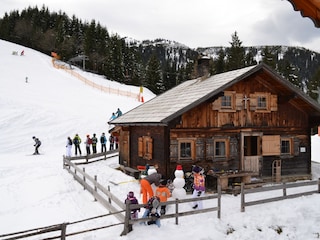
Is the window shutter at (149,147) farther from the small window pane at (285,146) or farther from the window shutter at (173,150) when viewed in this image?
the small window pane at (285,146)

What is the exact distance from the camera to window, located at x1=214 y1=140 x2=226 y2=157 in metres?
15.7

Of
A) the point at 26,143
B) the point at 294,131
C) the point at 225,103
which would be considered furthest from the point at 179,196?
the point at 26,143

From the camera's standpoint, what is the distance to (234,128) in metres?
16.1

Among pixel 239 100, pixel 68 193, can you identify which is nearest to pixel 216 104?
pixel 239 100

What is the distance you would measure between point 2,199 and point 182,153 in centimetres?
804

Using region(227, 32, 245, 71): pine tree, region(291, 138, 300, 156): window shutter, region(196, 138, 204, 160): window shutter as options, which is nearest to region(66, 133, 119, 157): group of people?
region(196, 138, 204, 160): window shutter

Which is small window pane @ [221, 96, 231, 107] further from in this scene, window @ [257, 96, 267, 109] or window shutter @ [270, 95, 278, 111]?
window shutter @ [270, 95, 278, 111]

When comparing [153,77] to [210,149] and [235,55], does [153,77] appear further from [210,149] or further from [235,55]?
[210,149]

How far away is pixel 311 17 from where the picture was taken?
2.72 metres

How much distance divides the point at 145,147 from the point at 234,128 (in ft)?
15.3

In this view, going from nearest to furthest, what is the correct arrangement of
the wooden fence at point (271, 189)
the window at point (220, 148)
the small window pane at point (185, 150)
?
the wooden fence at point (271, 189)
the small window pane at point (185, 150)
the window at point (220, 148)

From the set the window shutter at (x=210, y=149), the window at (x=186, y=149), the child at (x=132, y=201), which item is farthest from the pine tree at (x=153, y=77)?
the child at (x=132, y=201)

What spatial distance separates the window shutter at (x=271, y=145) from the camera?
16734mm

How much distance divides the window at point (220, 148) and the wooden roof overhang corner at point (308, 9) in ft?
43.1
